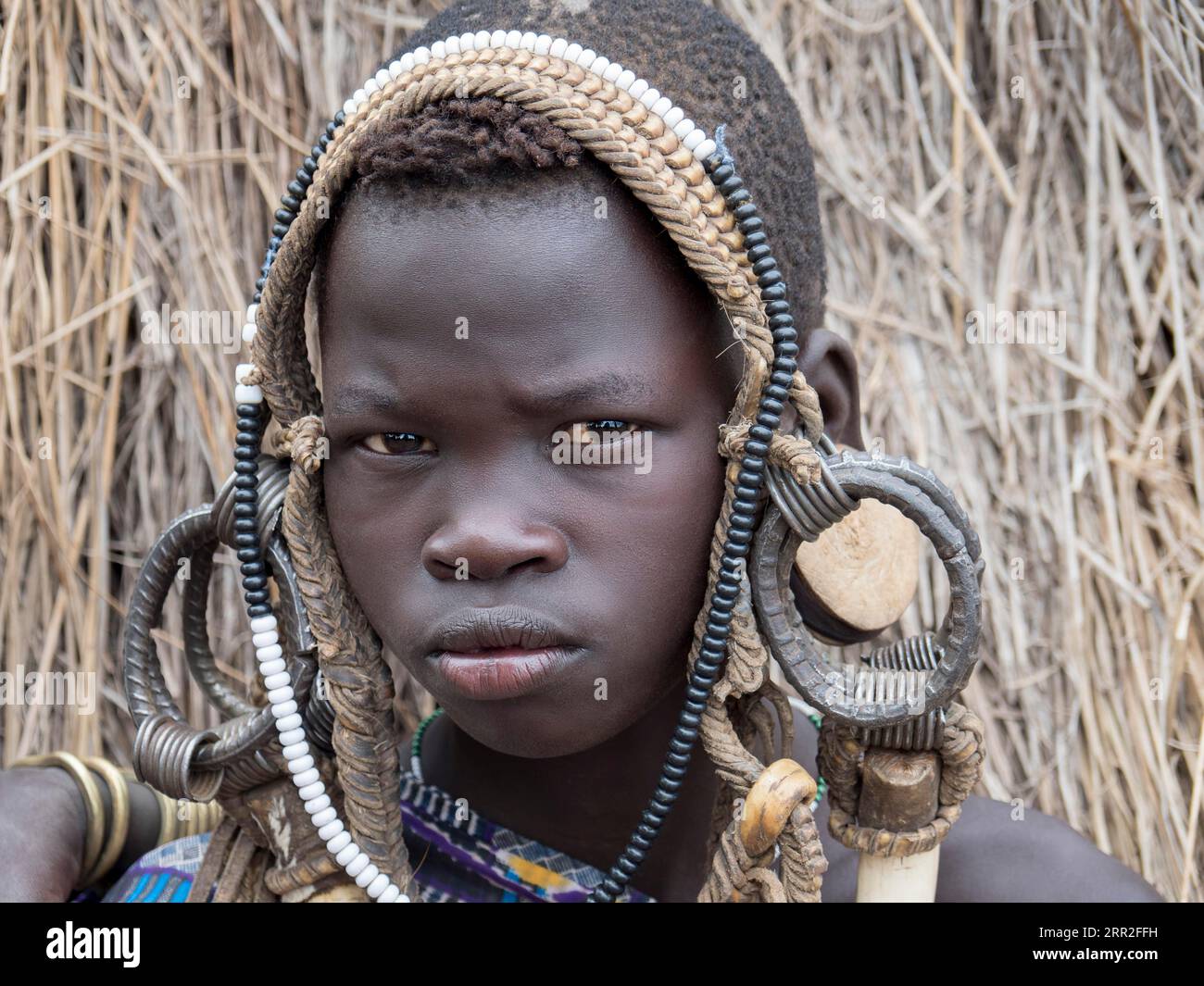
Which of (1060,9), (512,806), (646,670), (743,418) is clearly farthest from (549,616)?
(1060,9)

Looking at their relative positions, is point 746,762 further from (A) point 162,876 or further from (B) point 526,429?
(A) point 162,876

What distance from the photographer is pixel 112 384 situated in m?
2.49

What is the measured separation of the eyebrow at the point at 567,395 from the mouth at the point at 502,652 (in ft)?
0.73

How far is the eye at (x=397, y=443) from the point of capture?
1530mm

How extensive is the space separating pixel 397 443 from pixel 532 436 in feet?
0.57

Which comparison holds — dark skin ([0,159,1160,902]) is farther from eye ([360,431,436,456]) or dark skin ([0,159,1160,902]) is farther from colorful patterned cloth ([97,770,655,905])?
colorful patterned cloth ([97,770,655,905])

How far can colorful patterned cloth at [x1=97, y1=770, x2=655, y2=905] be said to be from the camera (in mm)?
1841

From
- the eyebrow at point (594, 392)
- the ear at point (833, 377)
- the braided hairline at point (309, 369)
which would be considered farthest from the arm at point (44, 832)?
the ear at point (833, 377)

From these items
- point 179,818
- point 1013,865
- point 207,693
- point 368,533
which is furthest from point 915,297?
point 179,818

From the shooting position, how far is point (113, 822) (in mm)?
1949

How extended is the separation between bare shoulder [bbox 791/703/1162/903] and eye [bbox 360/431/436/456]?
74 centimetres

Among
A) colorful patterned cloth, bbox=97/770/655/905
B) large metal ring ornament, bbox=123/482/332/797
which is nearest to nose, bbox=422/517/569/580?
large metal ring ornament, bbox=123/482/332/797

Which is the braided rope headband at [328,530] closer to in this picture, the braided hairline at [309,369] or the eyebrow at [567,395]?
the braided hairline at [309,369]
